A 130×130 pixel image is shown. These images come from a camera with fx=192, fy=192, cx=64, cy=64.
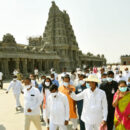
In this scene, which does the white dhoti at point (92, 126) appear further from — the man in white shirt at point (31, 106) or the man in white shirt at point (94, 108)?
the man in white shirt at point (31, 106)

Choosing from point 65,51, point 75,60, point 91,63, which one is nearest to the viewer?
point 65,51

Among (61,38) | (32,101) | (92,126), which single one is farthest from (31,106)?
(61,38)

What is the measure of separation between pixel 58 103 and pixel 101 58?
82.2 meters

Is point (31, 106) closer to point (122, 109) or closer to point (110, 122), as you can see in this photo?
point (110, 122)

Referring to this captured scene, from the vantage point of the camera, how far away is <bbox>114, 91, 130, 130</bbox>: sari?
430 centimetres

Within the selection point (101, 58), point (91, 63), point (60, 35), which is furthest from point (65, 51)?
point (101, 58)

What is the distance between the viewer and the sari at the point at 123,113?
14.1 ft

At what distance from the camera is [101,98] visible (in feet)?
14.9

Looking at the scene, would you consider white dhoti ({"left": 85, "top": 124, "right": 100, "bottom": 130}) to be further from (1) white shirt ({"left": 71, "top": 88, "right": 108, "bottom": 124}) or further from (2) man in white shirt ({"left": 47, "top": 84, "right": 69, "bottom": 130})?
(2) man in white shirt ({"left": 47, "top": 84, "right": 69, "bottom": 130})

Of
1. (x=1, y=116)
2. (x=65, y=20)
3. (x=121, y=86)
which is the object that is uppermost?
(x=65, y=20)

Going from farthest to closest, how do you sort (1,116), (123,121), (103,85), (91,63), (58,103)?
1. (91,63)
2. (1,116)
3. (103,85)
4. (58,103)
5. (123,121)

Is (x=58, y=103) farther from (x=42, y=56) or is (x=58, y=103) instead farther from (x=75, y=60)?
(x=75, y=60)

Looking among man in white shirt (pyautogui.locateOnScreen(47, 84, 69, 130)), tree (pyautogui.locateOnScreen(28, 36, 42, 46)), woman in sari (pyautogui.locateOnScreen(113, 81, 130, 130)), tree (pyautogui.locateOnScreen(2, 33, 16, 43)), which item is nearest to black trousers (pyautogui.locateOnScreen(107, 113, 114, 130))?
woman in sari (pyautogui.locateOnScreen(113, 81, 130, 130))

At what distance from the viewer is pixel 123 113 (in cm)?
432
